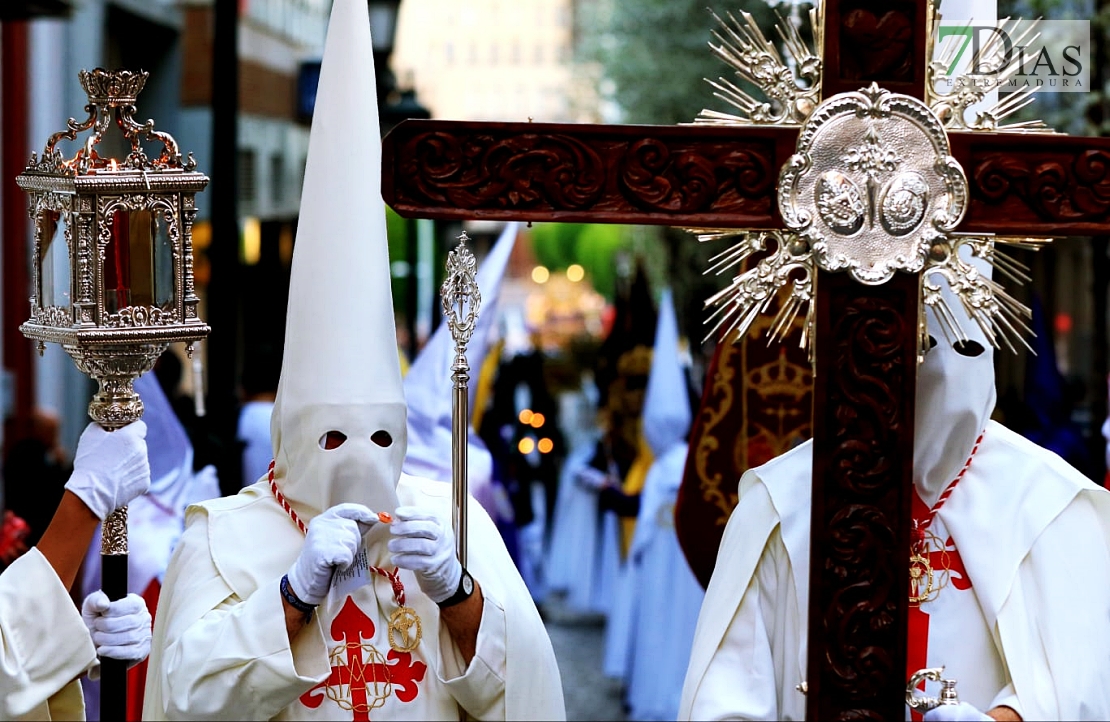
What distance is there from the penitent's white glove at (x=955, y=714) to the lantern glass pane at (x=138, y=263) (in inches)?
77.9

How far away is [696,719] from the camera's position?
383 centimetres

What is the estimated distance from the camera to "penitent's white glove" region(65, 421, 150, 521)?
4211mm

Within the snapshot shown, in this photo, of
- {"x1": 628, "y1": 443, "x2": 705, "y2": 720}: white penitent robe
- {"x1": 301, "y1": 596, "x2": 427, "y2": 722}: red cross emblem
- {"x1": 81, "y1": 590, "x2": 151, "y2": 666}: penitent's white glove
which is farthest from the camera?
{"x1": 628, "y1": 443, "x2": 705, "y2": 720}: white penitent robe

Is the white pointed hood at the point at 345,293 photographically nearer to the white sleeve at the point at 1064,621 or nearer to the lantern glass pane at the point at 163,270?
the lantern glass pane at the point at 163,270

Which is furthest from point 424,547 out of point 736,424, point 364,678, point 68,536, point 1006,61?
point 736,424

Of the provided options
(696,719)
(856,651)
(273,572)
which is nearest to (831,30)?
(856,651)

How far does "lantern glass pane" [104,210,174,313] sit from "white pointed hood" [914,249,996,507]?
177 centimetres

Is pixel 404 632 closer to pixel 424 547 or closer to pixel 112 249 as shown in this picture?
pixel 424 547

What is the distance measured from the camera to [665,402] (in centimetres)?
995

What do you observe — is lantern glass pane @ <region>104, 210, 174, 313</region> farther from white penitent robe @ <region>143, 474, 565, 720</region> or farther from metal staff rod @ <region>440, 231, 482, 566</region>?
metal staff rod @ <region>440, 231, 482, 566</region>

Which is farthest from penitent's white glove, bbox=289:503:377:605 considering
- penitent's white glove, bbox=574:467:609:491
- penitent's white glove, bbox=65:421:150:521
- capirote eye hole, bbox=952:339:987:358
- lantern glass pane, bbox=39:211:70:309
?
penitent's white glove, bbox=574:467:609:491

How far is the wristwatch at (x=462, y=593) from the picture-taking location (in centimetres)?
385

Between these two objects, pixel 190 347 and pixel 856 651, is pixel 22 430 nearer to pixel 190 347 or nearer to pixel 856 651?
pixel 190 347

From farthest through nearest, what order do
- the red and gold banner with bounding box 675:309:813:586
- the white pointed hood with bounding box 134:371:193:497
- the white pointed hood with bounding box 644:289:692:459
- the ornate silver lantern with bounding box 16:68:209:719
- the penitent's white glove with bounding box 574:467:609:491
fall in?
1. the penitent's white glove with bounding box 574:467:609:491
2. the white pointed hood with bounding box 644:289:692:459
3. the white pointed hood with bounding box 134:371:193:497
4. the red and gold banner with bounding box 675:309:813:586
5. the ornate silver lantern with bounding box 16:68:209:719
